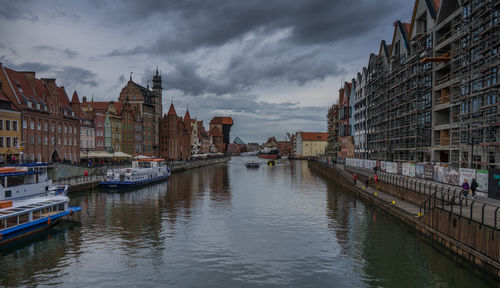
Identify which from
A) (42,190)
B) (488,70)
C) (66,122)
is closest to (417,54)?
(488,70)

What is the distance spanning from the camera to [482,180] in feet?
103

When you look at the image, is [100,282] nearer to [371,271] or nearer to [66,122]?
[371,271]

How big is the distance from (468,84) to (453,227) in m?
26.4

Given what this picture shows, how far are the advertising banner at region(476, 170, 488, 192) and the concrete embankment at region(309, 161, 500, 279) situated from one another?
10.3ft

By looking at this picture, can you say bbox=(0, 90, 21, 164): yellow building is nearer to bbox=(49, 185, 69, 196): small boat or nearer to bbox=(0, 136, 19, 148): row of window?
bbox=(0, 136, 19, 148): row of window

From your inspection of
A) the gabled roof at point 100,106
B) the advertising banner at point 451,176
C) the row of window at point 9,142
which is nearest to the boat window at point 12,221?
the row of window at point 9,142

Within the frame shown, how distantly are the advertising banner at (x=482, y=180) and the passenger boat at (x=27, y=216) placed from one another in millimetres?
37112

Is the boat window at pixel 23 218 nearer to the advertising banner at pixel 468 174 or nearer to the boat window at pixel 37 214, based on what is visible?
the boat window at pixel 37 214

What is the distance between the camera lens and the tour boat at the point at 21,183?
35.2 metres

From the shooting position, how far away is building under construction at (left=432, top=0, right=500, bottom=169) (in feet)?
124

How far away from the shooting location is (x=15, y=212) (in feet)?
92.9

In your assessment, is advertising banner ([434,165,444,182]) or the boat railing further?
the boat railing

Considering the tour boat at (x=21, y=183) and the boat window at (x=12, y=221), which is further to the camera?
the tour boat at (x=21, y=183)

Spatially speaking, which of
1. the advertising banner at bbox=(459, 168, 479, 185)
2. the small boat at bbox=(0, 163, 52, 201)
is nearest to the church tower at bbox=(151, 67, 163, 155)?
the small boat at bbox=(0, 163, 52, 201)
